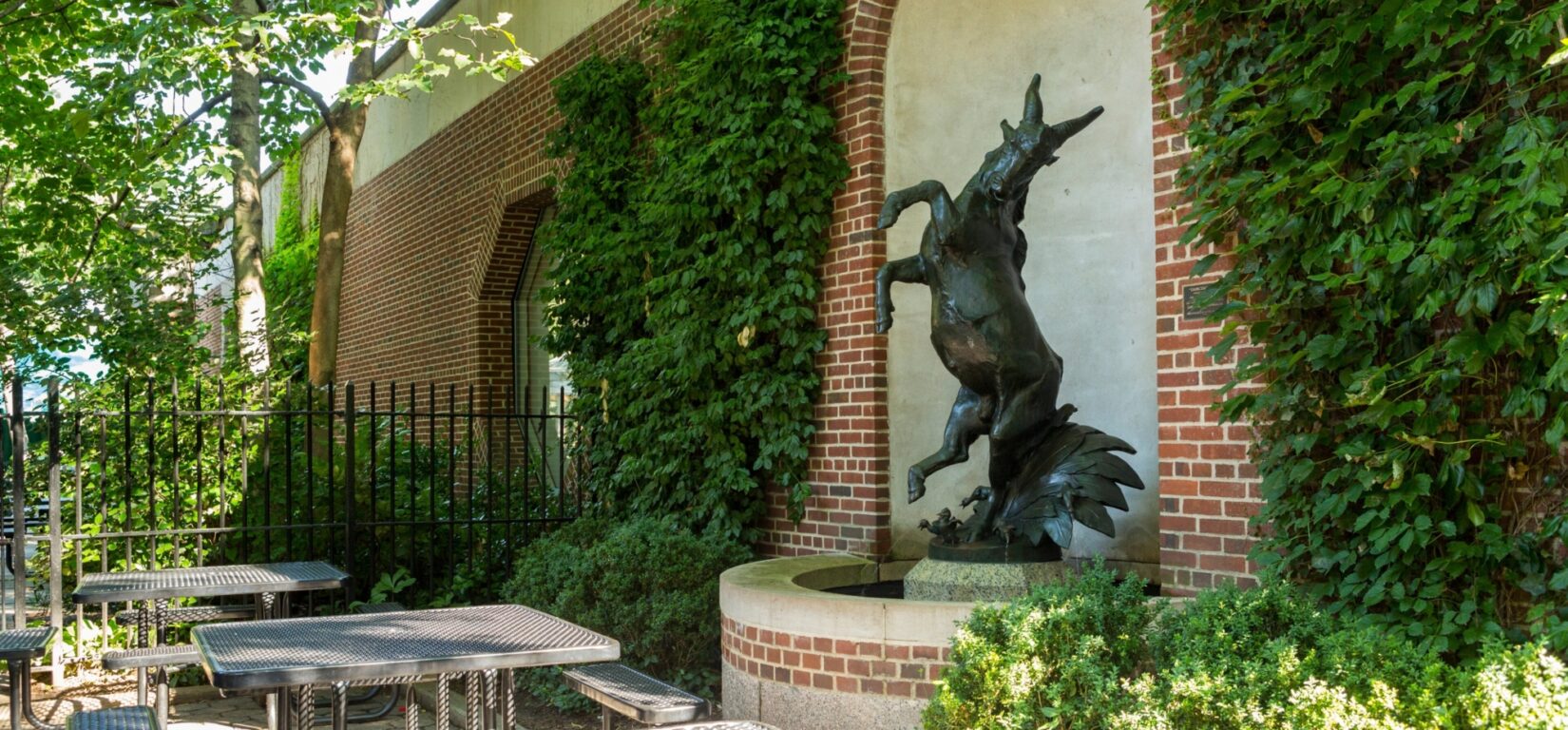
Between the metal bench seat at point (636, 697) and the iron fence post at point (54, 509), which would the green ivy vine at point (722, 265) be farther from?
the iron fence post at point (54, 509)

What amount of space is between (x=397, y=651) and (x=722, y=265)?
4282 mm

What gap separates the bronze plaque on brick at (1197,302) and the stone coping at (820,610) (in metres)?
1.42

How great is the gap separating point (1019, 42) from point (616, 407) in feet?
11.5

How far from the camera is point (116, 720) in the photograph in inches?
170

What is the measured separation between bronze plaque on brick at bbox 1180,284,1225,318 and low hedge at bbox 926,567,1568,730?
1.13 metres

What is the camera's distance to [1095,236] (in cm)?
696

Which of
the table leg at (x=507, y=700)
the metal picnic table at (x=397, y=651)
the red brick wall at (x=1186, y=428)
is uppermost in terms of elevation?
the red brick wall at (x=1186, y=428)

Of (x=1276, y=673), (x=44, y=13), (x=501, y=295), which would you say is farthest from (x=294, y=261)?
(x=1276, y=673)

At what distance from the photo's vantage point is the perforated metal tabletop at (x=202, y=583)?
19.2ft

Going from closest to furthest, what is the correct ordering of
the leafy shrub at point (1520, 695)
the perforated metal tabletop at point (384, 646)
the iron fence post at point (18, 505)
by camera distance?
the leafy shrub at point (1520, 695), the perforated metal tabletop at point (384, 646), the iron fence post at point (18, 505)

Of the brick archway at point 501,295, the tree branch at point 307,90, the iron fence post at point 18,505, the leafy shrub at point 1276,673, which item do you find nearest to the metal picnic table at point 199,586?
the iron fence post at point 18,505

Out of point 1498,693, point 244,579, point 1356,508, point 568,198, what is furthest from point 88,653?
point 1498,693

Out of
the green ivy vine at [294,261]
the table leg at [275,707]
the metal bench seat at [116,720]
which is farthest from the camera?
the green ivy vine at [294,261]

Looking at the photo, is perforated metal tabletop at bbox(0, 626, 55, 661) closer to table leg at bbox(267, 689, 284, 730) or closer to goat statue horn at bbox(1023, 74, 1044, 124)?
table leg at bbox(267, 689, 284, 730)
